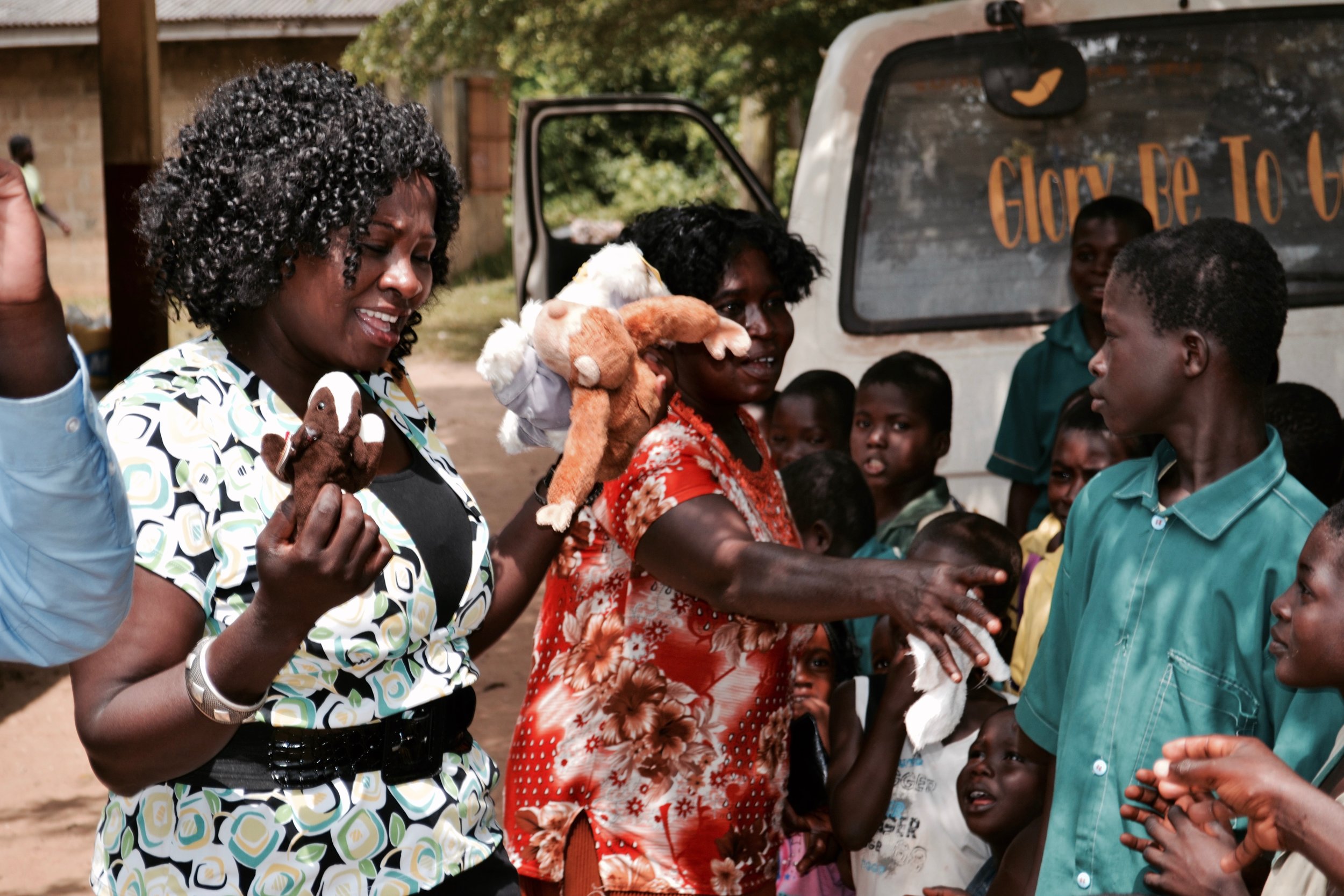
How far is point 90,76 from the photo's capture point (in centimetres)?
1655

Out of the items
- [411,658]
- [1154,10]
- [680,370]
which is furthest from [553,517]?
[1154,10]

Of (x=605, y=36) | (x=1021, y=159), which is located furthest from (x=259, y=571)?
(x=605, y=36)

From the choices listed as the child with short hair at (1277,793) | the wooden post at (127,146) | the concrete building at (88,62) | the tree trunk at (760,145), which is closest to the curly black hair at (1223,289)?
the child with short hair at (1277,793)

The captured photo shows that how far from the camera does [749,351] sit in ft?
8.16

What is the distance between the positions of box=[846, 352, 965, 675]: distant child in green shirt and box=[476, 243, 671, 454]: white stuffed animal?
62.9 inches

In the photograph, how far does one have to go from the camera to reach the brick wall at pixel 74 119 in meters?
16.3

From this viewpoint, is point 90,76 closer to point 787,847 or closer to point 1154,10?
point 1154,10

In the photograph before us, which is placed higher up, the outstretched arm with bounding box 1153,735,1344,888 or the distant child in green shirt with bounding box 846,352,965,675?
the distant child in green shirt with bounding box 846,352,965,675

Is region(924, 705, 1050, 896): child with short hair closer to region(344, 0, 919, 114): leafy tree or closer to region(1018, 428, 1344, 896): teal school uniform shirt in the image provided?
region(1018, 428, 1344, 896): teal school uniform shirt

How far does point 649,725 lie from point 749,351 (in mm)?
686

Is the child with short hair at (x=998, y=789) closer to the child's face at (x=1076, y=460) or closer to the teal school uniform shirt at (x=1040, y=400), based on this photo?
the child's face at (x=1076, y=460)

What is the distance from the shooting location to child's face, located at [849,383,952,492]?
3824mm

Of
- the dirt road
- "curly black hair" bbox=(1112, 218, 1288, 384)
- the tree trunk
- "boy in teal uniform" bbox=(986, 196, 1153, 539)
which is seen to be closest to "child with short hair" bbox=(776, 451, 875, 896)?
"boy in teal uniform" bbox=(986, 196, 1153, 539)

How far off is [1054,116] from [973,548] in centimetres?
204
